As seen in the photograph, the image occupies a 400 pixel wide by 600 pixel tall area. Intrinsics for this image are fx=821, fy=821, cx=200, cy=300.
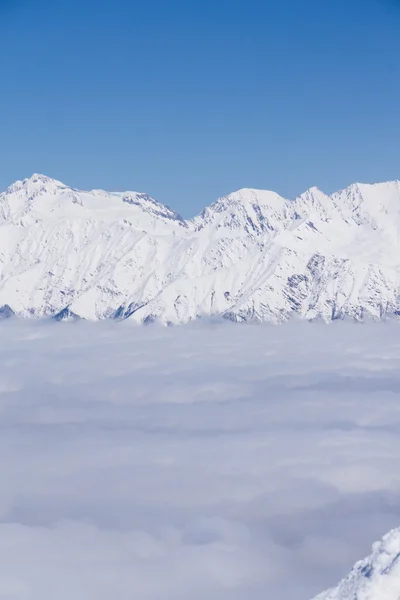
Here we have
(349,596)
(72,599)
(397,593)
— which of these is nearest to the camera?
(397,593)

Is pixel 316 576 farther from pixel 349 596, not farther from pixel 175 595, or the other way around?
pixel 349 596

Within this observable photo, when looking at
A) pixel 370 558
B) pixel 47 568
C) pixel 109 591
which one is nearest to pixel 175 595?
pixel 109 591

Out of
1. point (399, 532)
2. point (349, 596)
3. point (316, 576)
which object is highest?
point (399, 532)

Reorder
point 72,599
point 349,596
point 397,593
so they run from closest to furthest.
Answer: point 397,593 → point 349,596 → point 72,599

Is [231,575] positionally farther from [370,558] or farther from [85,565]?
[370,558]

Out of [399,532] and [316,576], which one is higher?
[399,532]

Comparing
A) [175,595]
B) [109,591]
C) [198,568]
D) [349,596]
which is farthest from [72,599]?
[349,596]

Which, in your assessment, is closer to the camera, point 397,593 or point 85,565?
point 397,593
